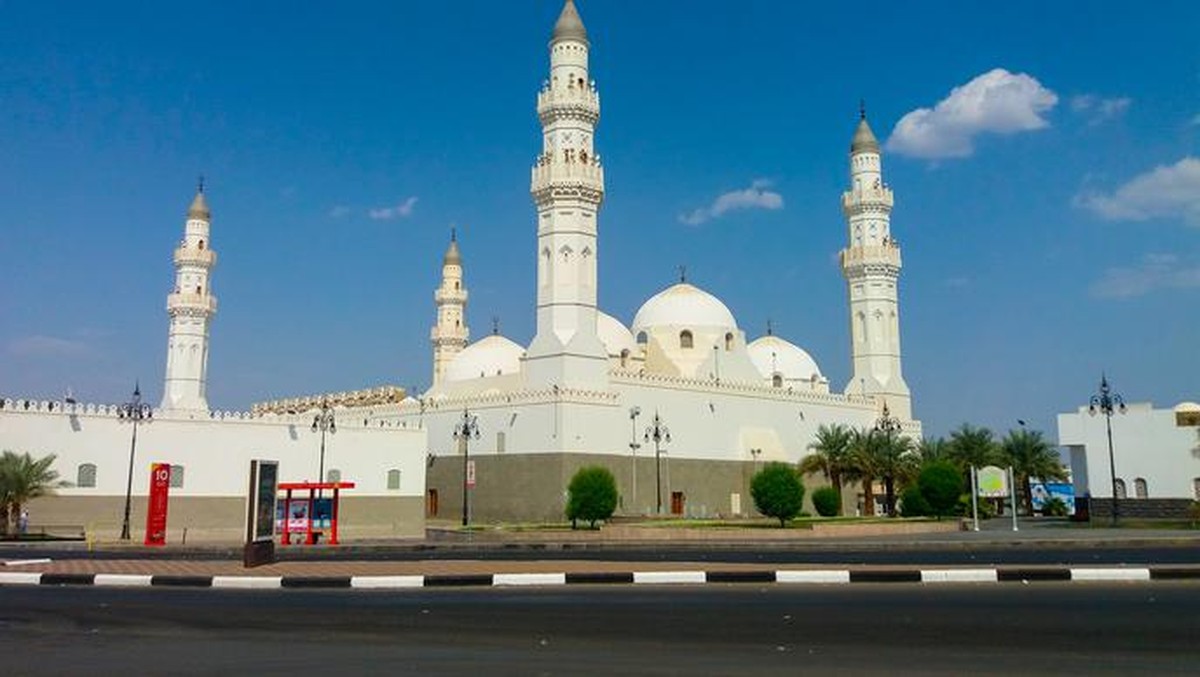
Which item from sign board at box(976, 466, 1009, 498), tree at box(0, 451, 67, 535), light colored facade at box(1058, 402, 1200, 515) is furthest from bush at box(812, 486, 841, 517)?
tree at box(0, 451, 67, 535)

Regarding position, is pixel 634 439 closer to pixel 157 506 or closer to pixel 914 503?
pixel 914 503

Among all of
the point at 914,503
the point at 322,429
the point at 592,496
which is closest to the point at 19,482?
the point at 322,429

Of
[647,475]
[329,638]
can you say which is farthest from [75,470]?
[329,638]

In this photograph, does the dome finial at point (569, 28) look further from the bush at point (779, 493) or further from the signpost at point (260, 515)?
the signpost at point (260, 515)

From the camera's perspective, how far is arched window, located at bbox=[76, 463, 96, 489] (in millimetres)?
37419

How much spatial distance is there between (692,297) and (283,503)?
30.6 m

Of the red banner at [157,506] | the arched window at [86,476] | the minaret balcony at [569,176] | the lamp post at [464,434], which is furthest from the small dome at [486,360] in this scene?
the red banner at [157,506]

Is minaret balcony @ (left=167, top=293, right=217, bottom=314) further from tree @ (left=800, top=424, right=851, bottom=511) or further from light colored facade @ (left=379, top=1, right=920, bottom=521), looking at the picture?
tree @ (left=800, top=424, right=851, bottom=511)

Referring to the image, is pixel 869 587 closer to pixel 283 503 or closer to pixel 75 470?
pixel 283 503

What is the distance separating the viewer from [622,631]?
32.7ft

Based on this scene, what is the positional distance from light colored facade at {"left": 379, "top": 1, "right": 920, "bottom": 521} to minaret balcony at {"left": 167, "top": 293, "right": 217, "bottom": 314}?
1187 centimetres

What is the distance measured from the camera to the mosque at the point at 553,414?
3956 centimetres

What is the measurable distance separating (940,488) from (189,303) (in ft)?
128

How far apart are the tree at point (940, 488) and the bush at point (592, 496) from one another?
14.5 m
